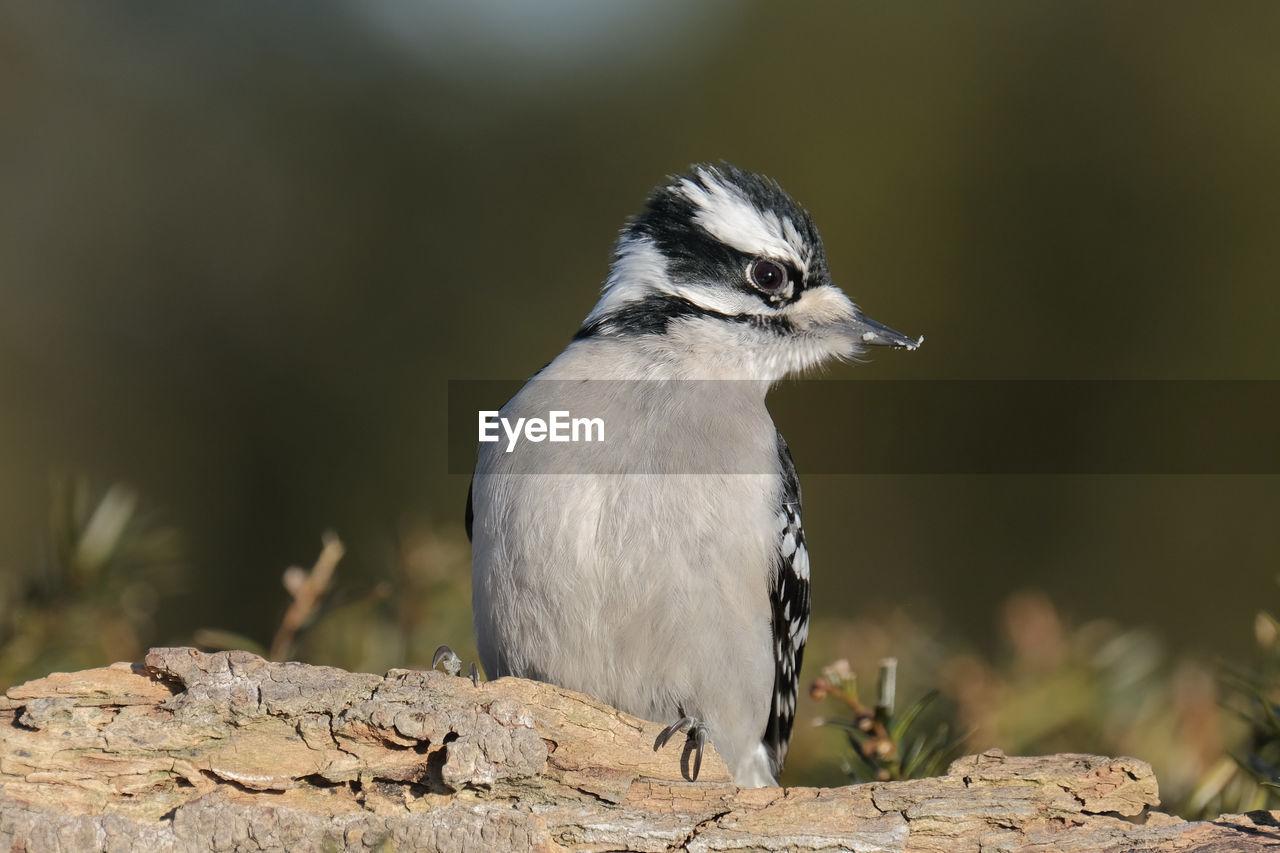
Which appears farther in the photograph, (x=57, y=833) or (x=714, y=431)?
(x=714, y=431)

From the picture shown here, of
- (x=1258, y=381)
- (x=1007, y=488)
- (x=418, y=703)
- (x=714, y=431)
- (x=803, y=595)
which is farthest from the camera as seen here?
(x=1007, y=488)

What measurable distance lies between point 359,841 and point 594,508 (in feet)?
4.55

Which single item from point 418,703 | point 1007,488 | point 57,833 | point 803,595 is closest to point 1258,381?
point 1007,488

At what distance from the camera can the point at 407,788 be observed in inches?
122

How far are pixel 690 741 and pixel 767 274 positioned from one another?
1.97 metres

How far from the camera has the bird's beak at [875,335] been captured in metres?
4.98

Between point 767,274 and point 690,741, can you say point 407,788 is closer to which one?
point 690,741

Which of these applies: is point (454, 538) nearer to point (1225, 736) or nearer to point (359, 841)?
point (359, 841)


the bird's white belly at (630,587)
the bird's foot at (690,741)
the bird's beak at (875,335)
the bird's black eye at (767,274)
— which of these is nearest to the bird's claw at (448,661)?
the bird's white belly at (630,587)

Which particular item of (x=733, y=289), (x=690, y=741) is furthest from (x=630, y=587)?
(x=733, y=289)

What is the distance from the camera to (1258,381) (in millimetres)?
8820

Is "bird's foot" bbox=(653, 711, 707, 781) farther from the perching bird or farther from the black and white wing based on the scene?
the black and white wing

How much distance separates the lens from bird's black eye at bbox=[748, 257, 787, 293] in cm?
488

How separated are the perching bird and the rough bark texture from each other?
1.14 feet
